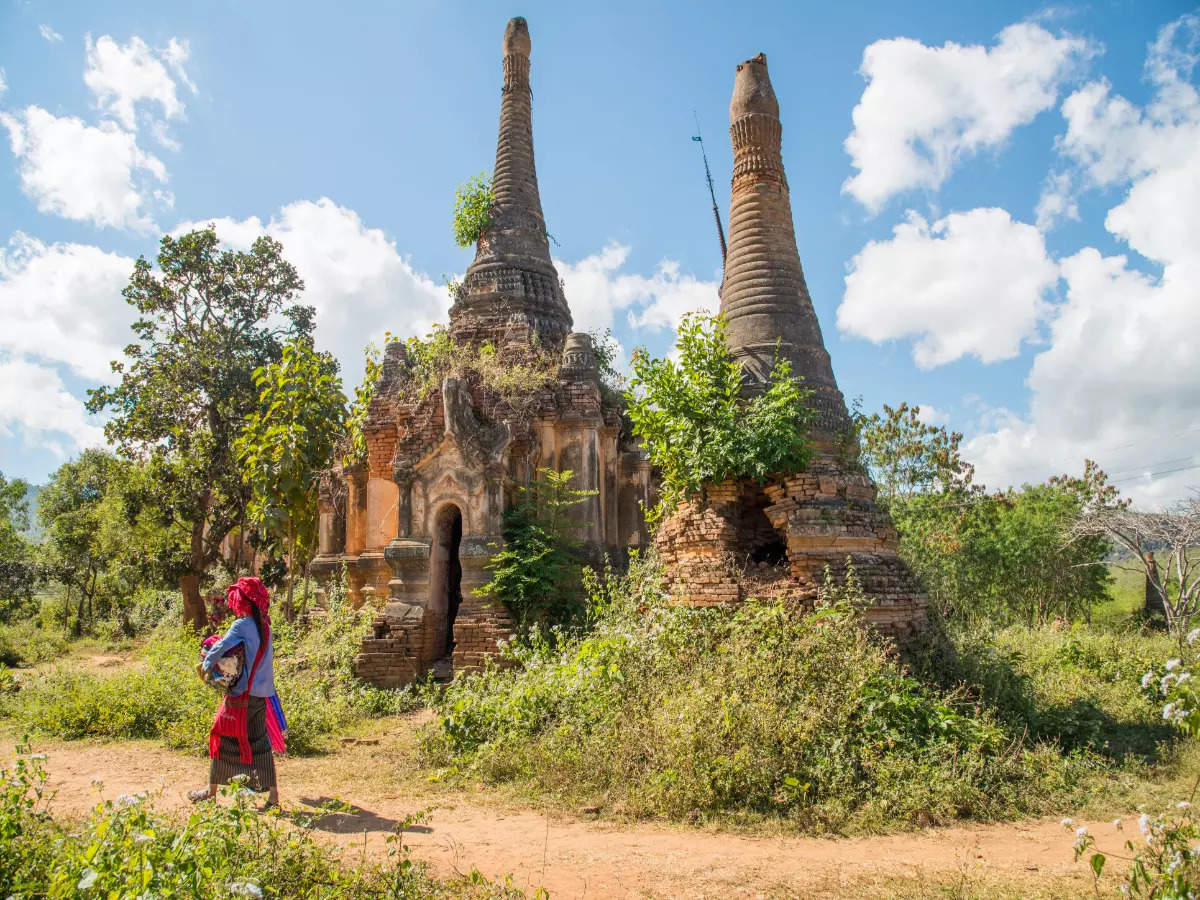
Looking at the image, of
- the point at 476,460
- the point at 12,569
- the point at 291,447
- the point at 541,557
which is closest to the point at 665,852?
the point at 541,557

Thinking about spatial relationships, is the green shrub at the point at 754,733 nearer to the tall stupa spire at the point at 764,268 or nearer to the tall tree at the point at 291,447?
the tall stupa spire at the point at 764,268

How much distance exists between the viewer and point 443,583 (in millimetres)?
13141

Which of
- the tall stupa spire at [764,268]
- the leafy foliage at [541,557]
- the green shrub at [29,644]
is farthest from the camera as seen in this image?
the green shrub at [29,644]

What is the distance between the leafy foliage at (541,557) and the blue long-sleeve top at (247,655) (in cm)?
517

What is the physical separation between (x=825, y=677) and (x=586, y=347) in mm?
8541

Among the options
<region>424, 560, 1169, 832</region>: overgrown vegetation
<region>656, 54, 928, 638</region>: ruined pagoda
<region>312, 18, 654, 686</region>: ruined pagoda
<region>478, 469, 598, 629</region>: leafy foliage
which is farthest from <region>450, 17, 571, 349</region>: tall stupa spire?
<region>424, 560, 1169, 832</region>: overgrown vegetation

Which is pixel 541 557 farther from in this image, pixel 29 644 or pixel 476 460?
pixel 29 644

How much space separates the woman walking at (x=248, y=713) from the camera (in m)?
6.11

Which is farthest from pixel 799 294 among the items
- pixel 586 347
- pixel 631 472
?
pixel 631 472

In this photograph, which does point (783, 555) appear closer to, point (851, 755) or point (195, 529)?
point (851, 755)

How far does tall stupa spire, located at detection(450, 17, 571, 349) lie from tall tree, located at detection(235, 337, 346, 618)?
3185 millimetres

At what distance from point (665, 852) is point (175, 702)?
707 cm

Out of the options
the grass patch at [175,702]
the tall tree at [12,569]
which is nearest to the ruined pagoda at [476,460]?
A: the grass patch at [175,702]

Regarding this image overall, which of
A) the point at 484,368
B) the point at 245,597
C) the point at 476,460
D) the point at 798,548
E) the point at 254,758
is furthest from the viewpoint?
the point at 484,368
